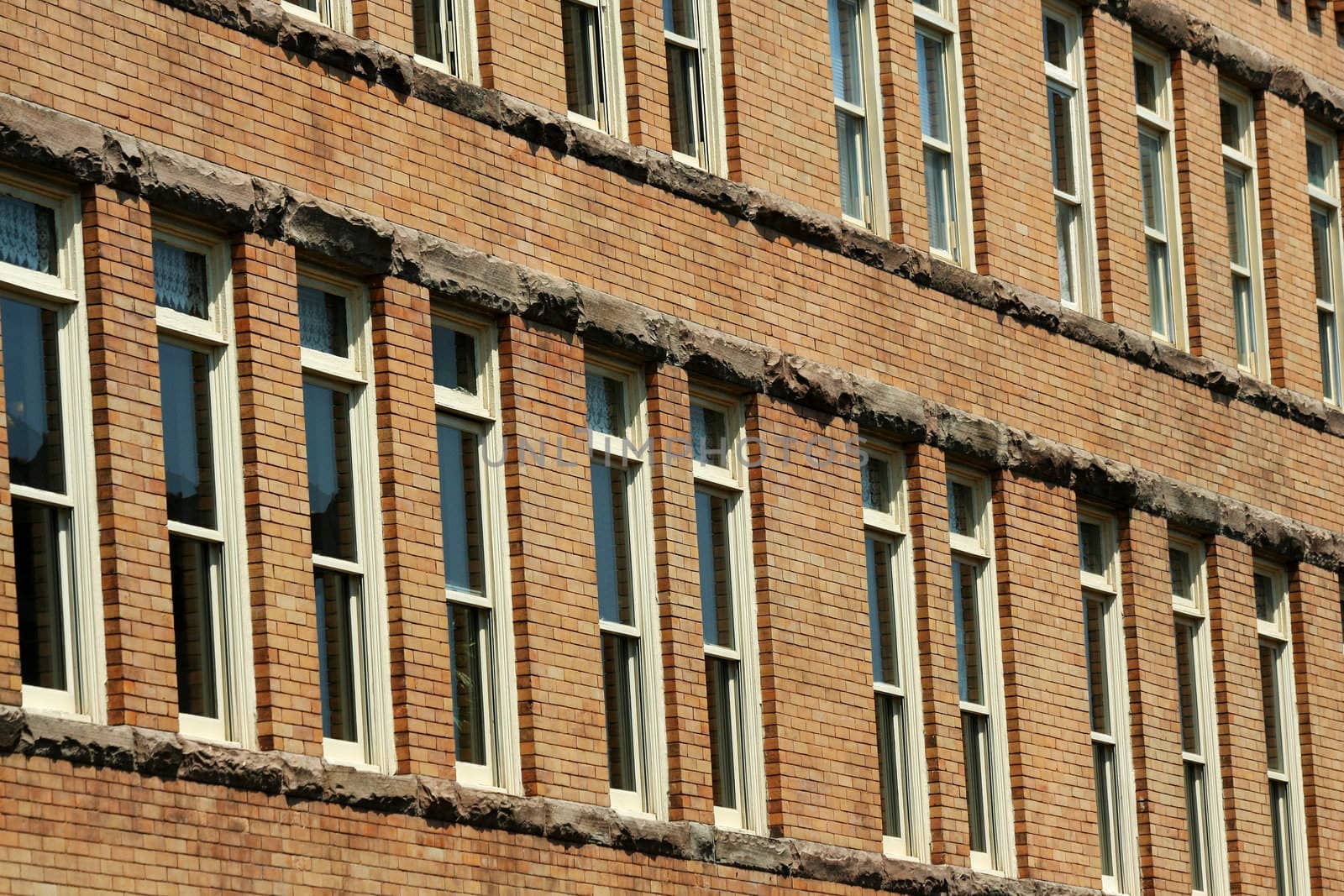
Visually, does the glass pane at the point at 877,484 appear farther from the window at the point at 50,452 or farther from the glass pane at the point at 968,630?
the window at the point at 50,452

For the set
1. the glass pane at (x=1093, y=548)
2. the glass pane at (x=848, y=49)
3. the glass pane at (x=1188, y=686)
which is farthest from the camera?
the glass pane at (x=1188, y=686)

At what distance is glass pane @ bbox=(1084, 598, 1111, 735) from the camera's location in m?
26.2

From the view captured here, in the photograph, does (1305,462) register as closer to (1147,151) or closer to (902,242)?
(1147,151)

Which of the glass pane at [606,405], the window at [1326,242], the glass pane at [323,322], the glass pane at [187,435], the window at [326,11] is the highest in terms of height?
the window at [1326,242]

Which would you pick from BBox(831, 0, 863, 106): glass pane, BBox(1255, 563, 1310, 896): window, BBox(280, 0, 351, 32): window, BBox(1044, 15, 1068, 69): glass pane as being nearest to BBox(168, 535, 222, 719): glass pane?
BBox(280, 0, 351, 32): window

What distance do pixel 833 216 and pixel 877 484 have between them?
6.53ft

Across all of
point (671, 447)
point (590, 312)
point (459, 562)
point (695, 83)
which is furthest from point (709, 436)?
point (459, 562)

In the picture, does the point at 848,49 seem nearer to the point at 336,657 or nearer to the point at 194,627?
the point at 336,657

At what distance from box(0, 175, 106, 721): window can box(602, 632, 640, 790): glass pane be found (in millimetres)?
4791

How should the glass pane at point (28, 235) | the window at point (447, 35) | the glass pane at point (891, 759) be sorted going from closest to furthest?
the glass pane at point (28, 235), the window at point (447, 35), the glass pane at point (891, 759)

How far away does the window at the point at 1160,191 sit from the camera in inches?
1109

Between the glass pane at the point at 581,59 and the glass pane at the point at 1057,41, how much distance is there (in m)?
6.31

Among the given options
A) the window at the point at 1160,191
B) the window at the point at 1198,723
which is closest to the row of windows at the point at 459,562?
the window at the point at 1198,723

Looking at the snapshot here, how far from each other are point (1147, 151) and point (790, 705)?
805cm
